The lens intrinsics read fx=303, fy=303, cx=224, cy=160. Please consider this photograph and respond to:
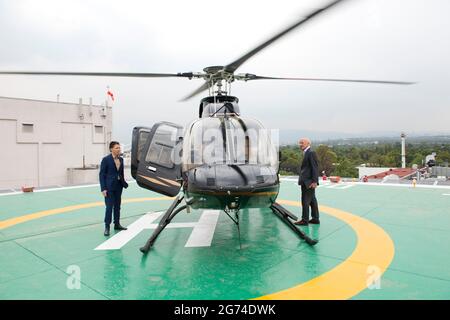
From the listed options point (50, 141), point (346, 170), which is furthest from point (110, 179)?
point (346, 170)

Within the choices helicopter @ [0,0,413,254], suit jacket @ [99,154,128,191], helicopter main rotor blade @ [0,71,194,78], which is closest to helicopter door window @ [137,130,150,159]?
helicopter @ [0,0,413,254]

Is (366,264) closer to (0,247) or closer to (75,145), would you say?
(0,247)

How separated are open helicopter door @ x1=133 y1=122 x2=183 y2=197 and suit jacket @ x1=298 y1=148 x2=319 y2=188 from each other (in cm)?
244

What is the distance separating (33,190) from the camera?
11.3 m

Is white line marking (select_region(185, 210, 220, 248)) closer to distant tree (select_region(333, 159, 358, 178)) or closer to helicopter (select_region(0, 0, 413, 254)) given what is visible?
helicopter (select_region(0, 0, 413, 254))

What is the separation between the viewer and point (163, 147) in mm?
5887

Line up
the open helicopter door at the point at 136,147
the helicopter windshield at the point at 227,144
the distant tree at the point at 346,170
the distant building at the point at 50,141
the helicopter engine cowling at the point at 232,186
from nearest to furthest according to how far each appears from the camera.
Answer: the helicopter engine cowling at the point at 232,186
the helicopter windshield at the point at 227,144
the open helicopter door at the point at 136,147
the distant building at the point at 50,141
the distant tree at the point at 346,170

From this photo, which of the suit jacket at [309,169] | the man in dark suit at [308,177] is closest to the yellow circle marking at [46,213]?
the man in dark suit at [308,177]

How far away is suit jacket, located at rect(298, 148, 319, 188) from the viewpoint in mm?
5863

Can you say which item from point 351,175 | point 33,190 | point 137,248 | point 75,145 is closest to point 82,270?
point 137,248

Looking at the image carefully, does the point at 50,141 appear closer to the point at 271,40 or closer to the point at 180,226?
the point at 180,226

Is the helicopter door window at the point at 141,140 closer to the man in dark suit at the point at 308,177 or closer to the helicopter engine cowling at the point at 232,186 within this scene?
the helicopter engine cowling at the point at 232,186

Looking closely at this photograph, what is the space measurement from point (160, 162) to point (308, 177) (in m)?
2.90

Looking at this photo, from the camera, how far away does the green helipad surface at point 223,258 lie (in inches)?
137
